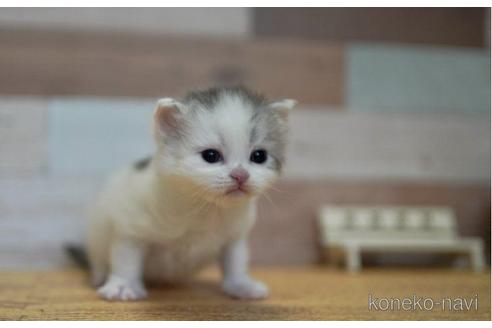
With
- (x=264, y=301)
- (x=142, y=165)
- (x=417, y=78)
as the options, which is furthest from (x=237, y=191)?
(x=417, y=78)

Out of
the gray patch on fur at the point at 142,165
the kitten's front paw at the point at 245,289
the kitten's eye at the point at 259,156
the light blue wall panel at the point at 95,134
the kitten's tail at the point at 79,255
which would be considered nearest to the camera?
the kitten's eye at the point at 259,156

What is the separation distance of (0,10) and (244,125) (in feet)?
3.68

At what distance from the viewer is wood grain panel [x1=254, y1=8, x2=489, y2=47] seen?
1739mm

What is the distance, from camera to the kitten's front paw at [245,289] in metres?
1.27

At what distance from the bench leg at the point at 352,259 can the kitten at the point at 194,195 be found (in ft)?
1.70

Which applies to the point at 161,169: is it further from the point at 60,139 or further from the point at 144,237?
the point at 60,139

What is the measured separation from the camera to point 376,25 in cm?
184

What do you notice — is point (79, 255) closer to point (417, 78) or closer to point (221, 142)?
point (221, 142)

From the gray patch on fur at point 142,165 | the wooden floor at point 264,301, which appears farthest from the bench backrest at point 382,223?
the gray patch on fur at point 142,165

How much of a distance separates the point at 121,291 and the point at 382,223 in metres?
1.06

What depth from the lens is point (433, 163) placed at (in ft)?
6.73

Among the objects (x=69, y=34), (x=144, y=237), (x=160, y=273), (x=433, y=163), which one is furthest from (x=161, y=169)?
(x=433, y=163)

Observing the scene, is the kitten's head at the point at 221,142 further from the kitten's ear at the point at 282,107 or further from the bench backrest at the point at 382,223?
the bench backrest at the point at 382,223

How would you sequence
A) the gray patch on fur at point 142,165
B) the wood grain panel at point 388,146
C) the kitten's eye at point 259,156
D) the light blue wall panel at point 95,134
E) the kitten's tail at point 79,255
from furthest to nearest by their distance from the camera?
the wood grain panel at point 388,146, the light blue wall panel at point 95,134, the kitten's tail at point 79,255, the gray patch on fur at point 142,165, the kitten's eye at point 259,156
